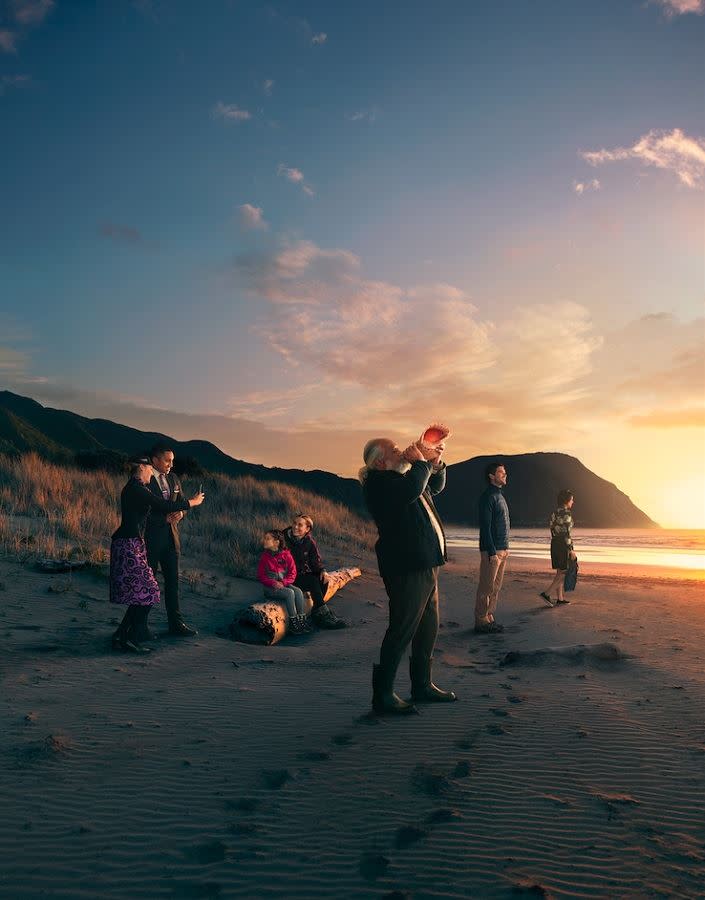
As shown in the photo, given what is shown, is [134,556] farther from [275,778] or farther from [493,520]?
[493,520]

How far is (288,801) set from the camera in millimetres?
4195

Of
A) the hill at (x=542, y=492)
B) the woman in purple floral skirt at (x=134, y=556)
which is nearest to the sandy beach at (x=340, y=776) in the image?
the woman in purple floral skirt at (x=134, y=556)

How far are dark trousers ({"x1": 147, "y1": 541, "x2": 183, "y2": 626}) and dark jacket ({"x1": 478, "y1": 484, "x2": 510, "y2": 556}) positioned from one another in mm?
4441

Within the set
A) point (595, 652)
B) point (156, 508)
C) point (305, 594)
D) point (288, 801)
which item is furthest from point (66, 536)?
point (288, 801)

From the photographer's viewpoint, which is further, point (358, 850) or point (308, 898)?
point (358, 850)

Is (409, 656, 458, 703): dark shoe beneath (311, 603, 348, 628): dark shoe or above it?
above

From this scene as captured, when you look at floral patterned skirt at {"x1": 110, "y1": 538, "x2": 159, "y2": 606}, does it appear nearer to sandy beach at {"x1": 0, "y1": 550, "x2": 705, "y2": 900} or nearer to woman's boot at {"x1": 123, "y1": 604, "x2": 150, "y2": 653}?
woman's boot at {"x1": 123, "y1": 604, "x2": 150, "y2": 653}

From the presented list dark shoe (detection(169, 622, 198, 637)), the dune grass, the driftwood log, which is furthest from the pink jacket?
the dune grass

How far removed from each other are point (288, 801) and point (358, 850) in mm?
726

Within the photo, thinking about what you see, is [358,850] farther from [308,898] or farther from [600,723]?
[600,723]

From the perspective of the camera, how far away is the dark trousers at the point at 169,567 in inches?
359

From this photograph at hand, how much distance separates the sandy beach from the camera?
3438mm

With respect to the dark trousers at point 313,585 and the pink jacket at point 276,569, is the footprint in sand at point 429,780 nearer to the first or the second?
the pink jacket at point 276,569

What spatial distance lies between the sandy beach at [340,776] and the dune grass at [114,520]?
524cm
